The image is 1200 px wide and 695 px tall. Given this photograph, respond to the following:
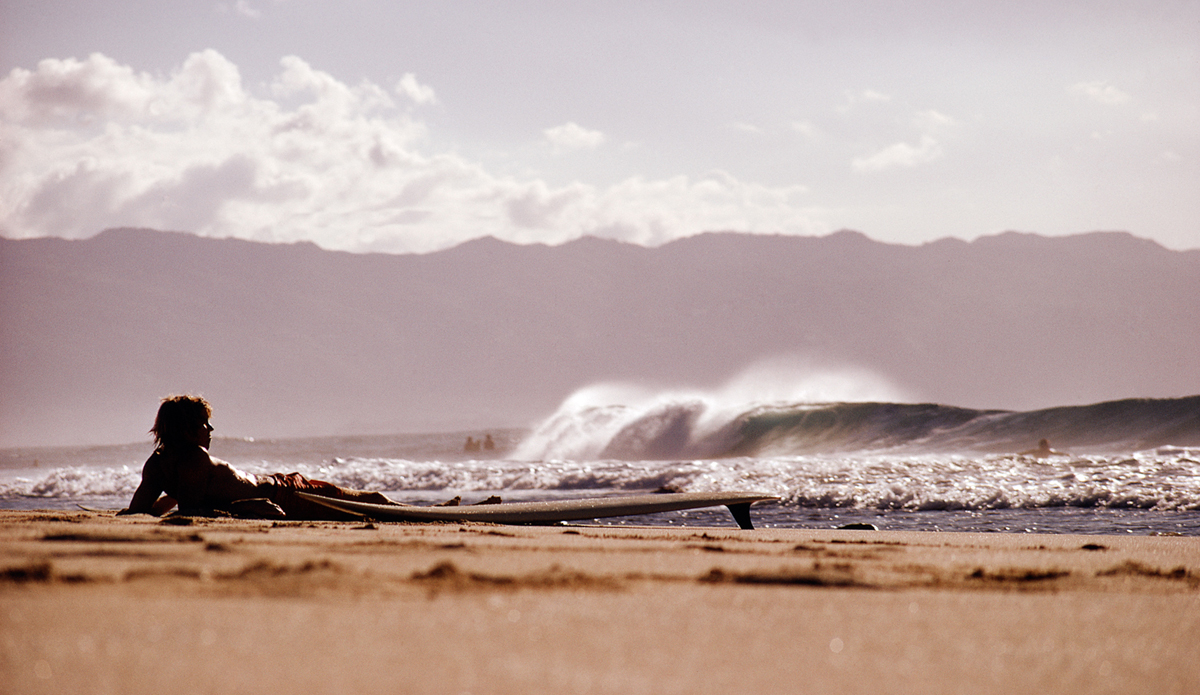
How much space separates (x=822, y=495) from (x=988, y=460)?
3.47 metres

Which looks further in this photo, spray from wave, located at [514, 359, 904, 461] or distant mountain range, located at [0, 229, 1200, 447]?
distant mountain range, located at [0, 229, 1200, 447]

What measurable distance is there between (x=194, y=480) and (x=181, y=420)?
0.97 feet

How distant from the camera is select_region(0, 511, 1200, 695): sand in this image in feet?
3.94

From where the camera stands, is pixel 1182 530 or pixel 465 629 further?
pixel 1182 530

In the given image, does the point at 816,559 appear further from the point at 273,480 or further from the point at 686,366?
A: the point at 686,366

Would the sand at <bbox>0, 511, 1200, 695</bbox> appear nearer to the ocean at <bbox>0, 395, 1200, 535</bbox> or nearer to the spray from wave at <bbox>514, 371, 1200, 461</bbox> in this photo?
the ocean at <bbox>0, 395, 1200, 535</bbox>

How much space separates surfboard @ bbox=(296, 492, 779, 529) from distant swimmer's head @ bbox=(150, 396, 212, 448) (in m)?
0.57

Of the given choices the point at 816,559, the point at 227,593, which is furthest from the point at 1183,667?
the point at 227,593

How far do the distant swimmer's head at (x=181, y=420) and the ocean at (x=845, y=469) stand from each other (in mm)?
3307

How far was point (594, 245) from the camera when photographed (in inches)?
6890

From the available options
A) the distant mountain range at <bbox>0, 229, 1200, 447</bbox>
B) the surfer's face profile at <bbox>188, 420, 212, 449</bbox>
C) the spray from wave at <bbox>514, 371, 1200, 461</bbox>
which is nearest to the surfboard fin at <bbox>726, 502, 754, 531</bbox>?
the surfer's face profile at <bbox>188, 420, 212, 449</bbox>

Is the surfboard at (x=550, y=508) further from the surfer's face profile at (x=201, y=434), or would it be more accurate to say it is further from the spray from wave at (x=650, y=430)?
the spray from wave at (x=650, y=430)

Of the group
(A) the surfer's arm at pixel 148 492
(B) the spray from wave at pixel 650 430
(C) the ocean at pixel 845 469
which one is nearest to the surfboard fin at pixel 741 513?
(C) the ocean at pixel 845 469

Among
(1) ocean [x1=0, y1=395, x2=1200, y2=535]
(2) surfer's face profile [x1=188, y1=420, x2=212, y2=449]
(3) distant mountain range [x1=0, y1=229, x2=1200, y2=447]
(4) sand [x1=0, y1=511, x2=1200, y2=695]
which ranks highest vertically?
(3) distant mountain range [x1=0, y1=229, x2=1200, y2=447]
